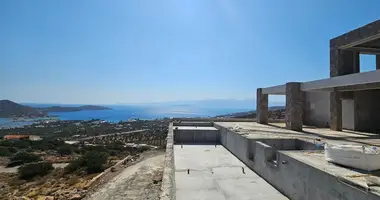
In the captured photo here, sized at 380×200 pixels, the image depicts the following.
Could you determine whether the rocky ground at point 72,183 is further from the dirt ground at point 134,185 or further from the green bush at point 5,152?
the green bush at point 5,152

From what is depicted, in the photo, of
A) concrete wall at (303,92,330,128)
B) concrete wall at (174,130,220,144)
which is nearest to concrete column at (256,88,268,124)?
concrete wall at (303,92,330,128)

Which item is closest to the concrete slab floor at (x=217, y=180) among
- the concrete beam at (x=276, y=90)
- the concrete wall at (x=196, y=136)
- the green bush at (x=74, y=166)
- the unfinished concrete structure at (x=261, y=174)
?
the unfinished concrete structure at (x=261, y=174)

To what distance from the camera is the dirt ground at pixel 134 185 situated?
12.6m

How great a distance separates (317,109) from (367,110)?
3.00 m

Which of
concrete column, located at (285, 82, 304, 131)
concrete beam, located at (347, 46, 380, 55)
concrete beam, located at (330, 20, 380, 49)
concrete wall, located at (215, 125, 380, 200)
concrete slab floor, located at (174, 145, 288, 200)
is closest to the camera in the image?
concrete wall, located at (215, 125, 380, 200)

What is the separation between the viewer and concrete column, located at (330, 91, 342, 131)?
500 inches

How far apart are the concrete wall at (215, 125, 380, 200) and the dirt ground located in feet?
16.6

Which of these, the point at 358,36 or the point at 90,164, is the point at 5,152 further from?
the point at 358,36

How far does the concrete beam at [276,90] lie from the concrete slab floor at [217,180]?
17.9 feet

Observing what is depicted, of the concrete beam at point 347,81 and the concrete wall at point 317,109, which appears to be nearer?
the concrete beam at point 347,81

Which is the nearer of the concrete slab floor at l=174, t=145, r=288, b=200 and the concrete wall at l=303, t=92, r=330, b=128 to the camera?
the concrete slab floor at l=174, t=145, r=288, b=200

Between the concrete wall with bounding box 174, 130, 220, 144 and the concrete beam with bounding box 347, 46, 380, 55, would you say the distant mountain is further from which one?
the concrete beam with bounding box 347, 46, 380, 55

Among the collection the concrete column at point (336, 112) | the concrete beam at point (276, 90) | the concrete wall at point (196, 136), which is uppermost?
the concrete beam at point (276, 90)

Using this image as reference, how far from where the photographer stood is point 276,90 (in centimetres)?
1470
